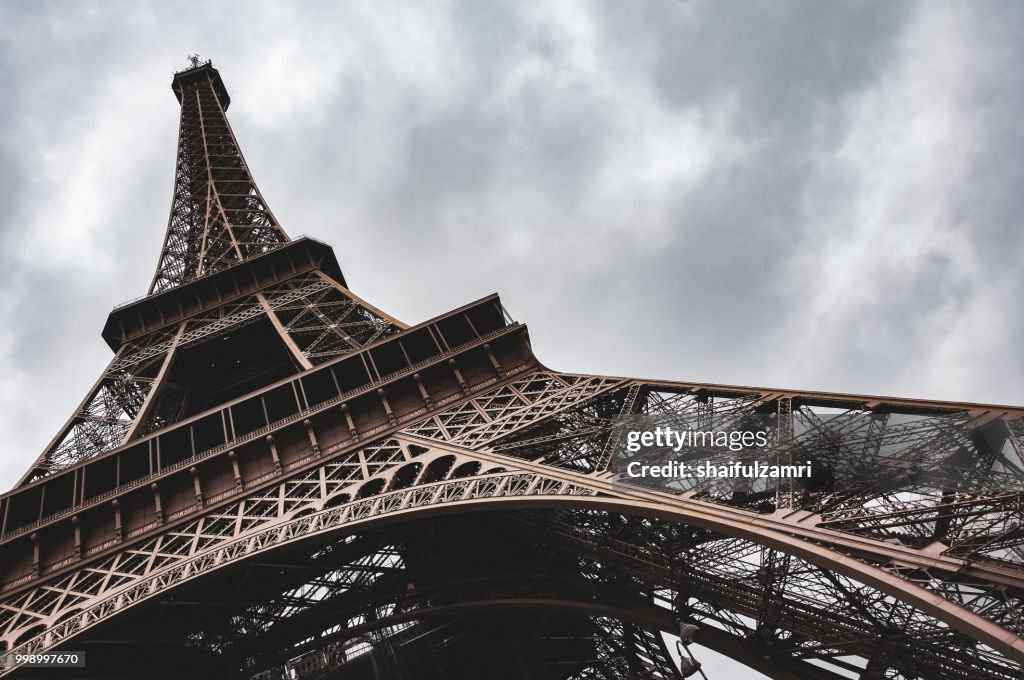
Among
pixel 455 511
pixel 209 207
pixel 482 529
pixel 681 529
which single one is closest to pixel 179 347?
pixel 209 207

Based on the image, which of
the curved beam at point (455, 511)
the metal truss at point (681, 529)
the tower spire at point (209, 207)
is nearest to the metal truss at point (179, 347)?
the tower spire at point (209, 207)

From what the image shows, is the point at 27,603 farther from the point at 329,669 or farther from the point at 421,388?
the point at 421,388

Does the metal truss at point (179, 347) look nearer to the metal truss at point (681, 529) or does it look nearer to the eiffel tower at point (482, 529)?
the eiffel tower at point (482, 529)

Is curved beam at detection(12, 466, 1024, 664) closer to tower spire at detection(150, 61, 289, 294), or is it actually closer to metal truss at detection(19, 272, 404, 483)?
metal truss at detection(19, 272, 404, 483)

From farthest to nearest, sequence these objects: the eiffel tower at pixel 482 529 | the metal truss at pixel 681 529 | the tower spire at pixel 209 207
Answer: the tower spire at pixel 209 207, the eiffel tower at pixel 482 529, the metal truss at pixel 681 529

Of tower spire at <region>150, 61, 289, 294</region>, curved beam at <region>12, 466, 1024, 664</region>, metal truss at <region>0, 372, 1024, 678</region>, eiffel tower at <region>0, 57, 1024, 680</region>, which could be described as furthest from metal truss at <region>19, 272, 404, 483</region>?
curved beam at <region>12, 466, 1024, 664</region>

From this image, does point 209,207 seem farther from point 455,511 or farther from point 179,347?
point 455,511
